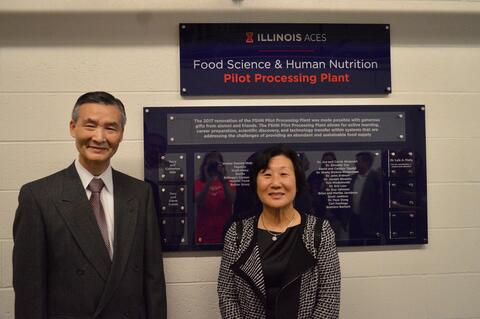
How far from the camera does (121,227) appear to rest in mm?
1325

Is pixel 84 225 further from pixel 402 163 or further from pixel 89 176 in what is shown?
pixel 402 163

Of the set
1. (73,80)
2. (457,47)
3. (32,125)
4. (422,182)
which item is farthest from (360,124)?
(32,125)

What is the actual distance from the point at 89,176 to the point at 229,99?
79cm

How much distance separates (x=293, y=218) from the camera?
1.44 m

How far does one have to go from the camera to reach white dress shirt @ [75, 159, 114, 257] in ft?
4.37

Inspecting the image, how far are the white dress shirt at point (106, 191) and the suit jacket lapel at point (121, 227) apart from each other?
2cm

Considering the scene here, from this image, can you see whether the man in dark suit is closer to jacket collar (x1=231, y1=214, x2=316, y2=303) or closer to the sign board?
jacket collar (x1=231, y1=214, x2=316, y2=303)

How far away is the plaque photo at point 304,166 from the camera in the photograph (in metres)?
1.74

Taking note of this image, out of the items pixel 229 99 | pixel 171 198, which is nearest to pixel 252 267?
pixel 171 198

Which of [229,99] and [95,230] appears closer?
[95,230]

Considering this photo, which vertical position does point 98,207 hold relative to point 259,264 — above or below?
above

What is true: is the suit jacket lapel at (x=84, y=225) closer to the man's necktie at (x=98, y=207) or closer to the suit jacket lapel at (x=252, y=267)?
the man's necktie at (x=98, y=207)

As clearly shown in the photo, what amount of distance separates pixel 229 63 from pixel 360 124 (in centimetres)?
76

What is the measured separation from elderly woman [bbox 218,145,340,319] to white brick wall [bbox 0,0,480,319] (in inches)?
16.3
